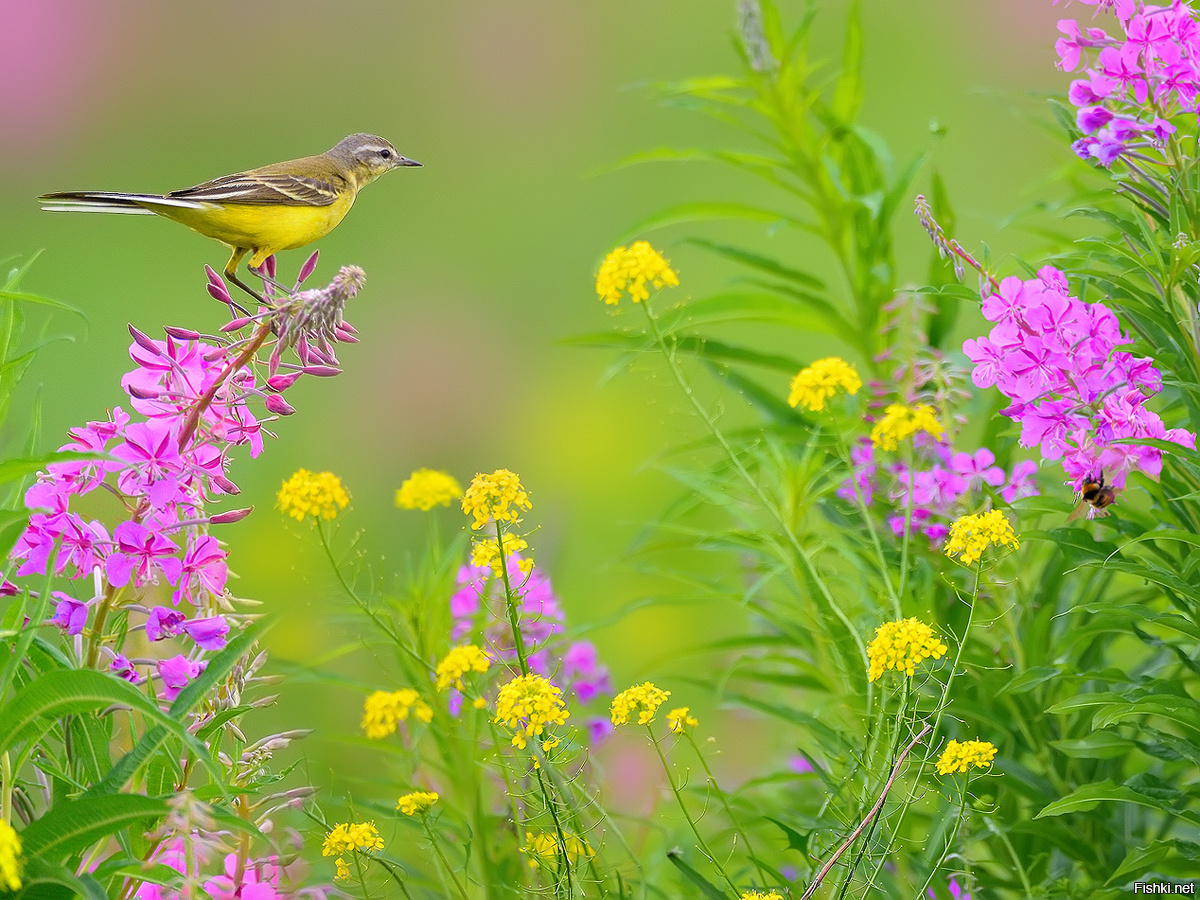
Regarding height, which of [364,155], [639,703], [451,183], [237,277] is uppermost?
[451,183]

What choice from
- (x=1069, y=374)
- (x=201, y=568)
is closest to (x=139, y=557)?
(x=201, y=568)

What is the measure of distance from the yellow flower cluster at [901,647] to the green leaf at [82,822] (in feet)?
2.57

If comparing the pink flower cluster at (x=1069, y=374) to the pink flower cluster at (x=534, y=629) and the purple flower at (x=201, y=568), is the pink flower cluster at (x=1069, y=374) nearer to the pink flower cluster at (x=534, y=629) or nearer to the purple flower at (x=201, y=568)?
the pink flower cluster at (x=534, y=629)

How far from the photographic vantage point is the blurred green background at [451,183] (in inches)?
209

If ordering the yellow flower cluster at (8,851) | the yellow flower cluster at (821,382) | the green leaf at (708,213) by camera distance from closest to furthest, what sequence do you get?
1. the yellow flower cluster at (8,851)
2. the yellow flower cluster at (821,382)
3. the green leaf at (708,213)

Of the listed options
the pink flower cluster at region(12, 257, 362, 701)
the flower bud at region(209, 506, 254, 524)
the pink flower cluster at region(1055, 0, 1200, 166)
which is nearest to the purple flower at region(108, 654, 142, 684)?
the pink flower cluster at region(12, 257, 362, 701)

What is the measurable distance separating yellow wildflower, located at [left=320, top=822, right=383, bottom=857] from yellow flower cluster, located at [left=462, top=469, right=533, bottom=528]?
38cm

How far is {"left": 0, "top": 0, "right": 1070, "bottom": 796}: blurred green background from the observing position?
209 inches

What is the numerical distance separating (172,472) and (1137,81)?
1318 mm

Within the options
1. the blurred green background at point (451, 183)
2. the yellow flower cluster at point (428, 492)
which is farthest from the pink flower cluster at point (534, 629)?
the blurred green background at point (451, 183)

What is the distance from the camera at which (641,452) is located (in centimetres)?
545

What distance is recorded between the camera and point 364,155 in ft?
8.07

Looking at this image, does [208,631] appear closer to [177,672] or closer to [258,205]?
[177,672]

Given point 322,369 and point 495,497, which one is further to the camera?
point 495,497
